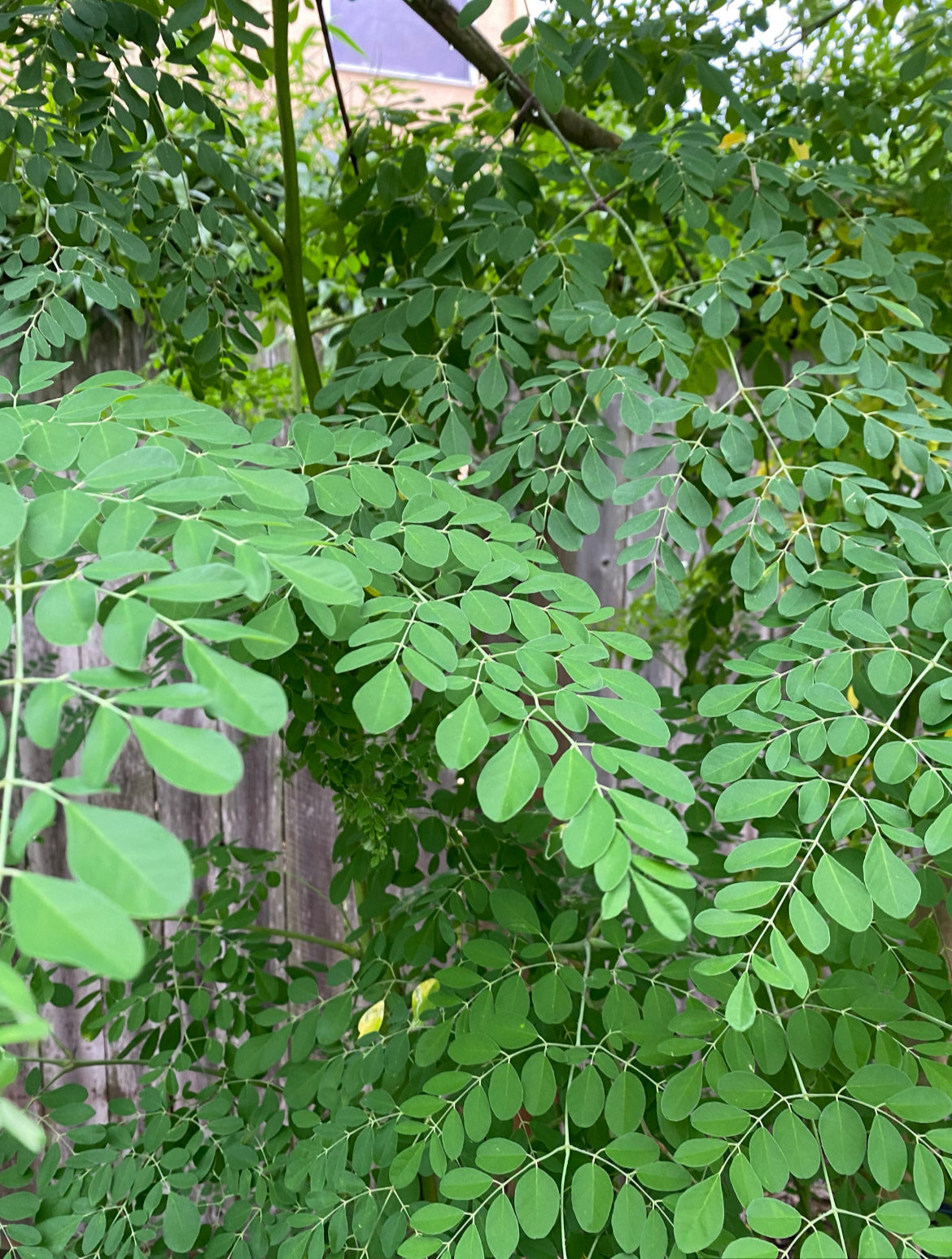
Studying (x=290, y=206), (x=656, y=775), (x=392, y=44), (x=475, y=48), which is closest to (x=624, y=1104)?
(x=656, y=775)

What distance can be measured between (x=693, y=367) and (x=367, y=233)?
0.55 meters

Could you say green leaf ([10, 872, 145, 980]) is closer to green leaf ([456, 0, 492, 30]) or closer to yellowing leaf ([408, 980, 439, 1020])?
yellowing leaf ([408, 980, 439, 1020])

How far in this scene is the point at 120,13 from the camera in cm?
91

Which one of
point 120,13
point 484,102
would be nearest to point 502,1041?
point 120,13

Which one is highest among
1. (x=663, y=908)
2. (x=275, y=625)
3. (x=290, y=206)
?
(x=290, y=206)

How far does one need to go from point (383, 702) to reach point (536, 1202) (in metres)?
0.39

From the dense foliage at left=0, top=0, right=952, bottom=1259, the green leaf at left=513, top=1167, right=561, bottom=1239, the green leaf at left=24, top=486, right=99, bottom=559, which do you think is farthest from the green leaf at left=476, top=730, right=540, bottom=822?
the green leaf at left=513, top=1167, right=561, bottom=1239

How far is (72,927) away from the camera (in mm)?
288

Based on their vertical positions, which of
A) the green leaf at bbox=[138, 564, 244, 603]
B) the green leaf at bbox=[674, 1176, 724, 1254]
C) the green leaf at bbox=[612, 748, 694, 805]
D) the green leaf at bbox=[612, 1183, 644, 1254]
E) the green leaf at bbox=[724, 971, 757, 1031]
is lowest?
the green leaf at bbox=[612, 1183, 644, 1254]

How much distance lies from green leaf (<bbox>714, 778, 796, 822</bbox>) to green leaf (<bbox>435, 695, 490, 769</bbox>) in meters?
0.18

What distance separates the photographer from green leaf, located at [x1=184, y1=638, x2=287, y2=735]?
1.18ft

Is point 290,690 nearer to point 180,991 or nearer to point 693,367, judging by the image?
point 180,991

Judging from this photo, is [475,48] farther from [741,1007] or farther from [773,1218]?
[773,1218]

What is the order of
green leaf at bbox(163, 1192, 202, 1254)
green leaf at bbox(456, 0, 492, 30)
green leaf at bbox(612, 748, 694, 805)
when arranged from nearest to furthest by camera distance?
green leaf at bbox(612, 748, 694, 805), green leaf at bbox(163, 1192, 202, 1254), green leaf at bbox(456, 0, 492, 30)
